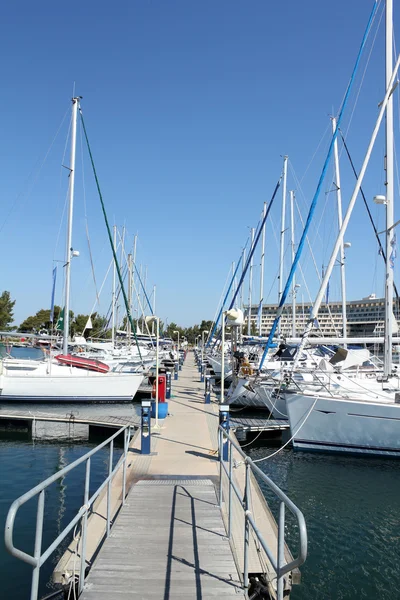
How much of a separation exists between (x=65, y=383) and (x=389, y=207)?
1636 cm

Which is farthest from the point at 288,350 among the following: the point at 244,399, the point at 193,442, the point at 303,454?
the point at 193,442

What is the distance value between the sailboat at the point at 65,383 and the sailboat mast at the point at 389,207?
41.5 ft

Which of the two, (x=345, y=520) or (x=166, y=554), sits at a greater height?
(x=166, y=554)

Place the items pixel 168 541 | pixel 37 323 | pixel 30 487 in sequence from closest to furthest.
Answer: pixel 168 541 < pixel 30 487 < pixel 37 323

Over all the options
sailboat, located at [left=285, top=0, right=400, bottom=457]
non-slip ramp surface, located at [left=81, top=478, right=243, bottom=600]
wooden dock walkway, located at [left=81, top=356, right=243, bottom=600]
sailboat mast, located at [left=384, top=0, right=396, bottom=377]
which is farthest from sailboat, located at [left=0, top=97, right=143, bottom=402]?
non-slip ramp surface, located at [left=81, top=478, right=243, bottom=600]

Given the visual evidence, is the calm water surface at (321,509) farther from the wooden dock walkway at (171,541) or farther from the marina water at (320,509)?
the wooden dock walkway at (171,541)

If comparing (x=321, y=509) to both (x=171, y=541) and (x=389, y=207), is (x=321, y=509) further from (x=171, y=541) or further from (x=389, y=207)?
(x=389, y=207)

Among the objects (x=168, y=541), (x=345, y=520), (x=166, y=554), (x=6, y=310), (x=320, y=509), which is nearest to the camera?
(x=166, y=554)

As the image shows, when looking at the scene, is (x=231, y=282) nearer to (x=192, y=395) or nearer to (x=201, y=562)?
(x=192, y=395)

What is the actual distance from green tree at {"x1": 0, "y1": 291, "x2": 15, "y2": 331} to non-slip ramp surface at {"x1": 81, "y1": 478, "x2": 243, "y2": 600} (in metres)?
84.6

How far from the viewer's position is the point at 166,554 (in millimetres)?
6000

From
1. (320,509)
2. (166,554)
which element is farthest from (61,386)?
(166,554)

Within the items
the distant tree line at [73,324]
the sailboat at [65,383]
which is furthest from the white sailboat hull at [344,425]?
the distant tree line at [73,324]

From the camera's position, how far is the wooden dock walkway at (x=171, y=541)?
5.27m
